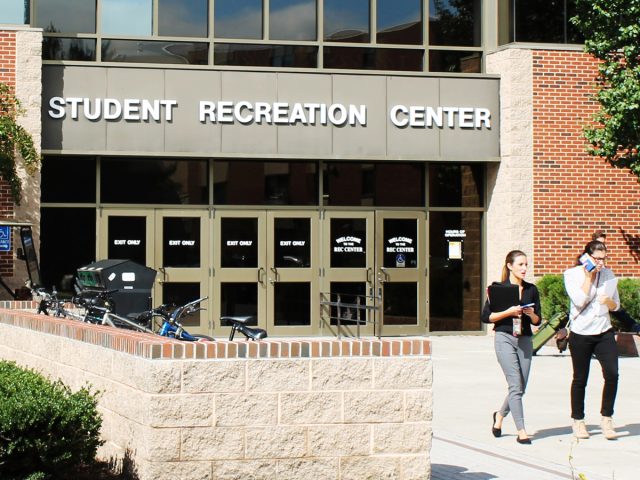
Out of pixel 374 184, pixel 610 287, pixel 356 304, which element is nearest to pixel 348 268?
pixel 356 304

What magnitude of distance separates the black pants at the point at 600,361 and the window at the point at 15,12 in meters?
14.1

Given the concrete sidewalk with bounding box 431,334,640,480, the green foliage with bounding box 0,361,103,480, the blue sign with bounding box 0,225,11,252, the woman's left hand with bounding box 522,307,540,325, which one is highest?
the blue sign with bounding box 0,225,11,252

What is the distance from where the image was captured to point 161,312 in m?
14.3

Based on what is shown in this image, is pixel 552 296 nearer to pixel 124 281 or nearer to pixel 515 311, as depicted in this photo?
pixel 124 281

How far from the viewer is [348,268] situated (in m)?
23.3

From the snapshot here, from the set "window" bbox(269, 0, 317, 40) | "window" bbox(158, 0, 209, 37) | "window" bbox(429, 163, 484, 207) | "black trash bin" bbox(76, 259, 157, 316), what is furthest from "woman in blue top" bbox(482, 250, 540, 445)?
"window" bbox(158, 0, 209, 37)

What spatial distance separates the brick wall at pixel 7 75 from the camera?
21.6 meters

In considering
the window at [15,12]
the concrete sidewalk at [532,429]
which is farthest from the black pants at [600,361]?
the window at [15,12]

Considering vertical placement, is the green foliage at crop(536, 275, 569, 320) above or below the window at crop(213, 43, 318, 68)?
below

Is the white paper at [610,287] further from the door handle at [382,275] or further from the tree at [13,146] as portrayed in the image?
the tree at [13,146]

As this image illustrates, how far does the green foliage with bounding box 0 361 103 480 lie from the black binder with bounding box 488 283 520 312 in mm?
4465

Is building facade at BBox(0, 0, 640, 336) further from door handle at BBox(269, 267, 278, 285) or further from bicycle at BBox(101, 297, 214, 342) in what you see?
bicycle at BBox(101, 297, 214, 342)

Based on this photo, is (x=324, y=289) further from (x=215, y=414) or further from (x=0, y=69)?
(x=215, y=414)

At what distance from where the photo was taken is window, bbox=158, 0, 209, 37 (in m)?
22.8
